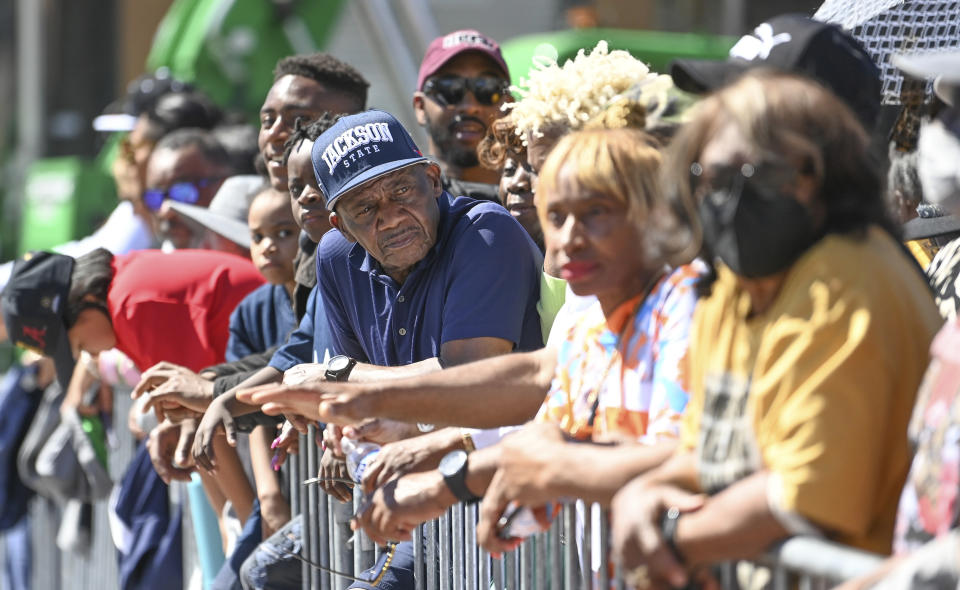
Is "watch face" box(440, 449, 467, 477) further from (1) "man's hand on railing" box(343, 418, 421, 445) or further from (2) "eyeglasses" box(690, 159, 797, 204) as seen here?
(2) "eyeglasses" box(690, 159, 797, 204)

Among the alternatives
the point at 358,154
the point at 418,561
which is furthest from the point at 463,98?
the point at 418,561

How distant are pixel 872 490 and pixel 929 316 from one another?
32 cm

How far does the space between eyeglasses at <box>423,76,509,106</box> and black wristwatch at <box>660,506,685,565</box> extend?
355cm

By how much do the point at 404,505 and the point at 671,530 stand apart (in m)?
0.89

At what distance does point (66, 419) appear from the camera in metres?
7.05

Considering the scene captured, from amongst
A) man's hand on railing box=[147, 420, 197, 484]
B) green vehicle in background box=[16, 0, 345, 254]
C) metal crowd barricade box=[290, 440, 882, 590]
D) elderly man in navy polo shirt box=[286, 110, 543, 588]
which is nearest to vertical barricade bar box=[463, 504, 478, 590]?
metal crowd barricade box=[290, 440, 882, 590]

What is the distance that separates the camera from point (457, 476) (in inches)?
121

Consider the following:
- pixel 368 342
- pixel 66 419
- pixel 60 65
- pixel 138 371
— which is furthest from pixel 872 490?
pixel 60 65

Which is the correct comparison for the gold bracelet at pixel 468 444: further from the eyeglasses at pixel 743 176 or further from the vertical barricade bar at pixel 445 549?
the eyeglasses at pixel 743 176

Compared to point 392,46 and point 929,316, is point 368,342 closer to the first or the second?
point 929,316

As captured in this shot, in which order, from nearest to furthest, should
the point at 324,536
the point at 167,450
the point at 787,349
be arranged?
the point at 787,349, the point at 324,536, the point at 167,450

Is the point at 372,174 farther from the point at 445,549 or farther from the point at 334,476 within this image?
the point at 445,549

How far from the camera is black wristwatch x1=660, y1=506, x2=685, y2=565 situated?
2.44 metres

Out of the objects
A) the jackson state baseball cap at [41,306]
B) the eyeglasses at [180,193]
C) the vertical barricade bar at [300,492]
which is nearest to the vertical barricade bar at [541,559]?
the vertical barricade bar at [300,492]
